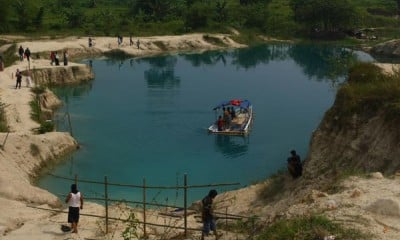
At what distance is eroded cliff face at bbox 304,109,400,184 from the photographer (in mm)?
21188

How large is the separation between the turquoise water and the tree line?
710 inches

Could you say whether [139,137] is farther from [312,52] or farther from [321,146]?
[312,52]

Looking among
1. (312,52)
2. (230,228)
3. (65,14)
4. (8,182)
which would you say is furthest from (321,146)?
(65,14)

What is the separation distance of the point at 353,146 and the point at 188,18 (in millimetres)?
77144

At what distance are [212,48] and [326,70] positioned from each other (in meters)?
23.2

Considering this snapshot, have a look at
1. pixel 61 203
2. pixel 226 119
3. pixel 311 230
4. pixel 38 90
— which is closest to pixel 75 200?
pixel 61 203

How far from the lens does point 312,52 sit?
289ft

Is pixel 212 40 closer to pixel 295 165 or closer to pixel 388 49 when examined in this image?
pixel 388 49

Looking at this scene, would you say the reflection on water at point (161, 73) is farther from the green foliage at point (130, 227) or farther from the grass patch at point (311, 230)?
the grass patch at point (311, 230)

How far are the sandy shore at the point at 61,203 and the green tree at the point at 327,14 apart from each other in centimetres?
6509

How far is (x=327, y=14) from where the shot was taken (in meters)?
98.7

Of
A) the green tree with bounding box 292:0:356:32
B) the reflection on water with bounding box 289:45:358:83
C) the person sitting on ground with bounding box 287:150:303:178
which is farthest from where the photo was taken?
the green tree with bounding box 292:0:356:32

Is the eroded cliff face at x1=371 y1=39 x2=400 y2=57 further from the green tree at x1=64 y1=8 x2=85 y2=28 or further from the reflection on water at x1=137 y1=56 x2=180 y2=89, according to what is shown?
the green tree at x1=64 y1=8 x2=85 y2=28

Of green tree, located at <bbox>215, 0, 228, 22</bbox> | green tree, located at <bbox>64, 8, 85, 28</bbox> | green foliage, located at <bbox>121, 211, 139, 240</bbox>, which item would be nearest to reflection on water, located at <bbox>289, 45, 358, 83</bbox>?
green tree, located at <bbox>215, 0, 228, 22</bbox>
